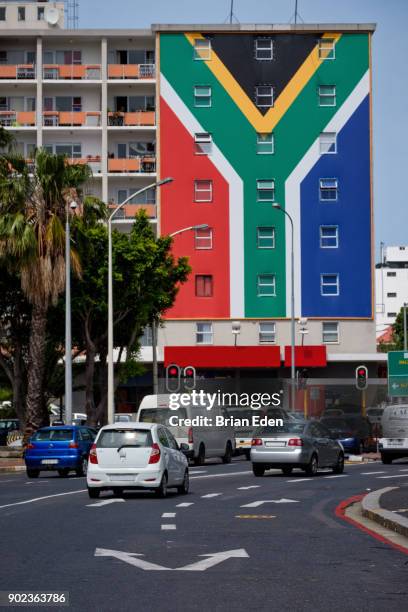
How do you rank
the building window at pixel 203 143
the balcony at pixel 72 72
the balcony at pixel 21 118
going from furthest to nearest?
the balcony at pixel 21 118 → the balcony at pixel 72 72 → the building window at pixel 203 143

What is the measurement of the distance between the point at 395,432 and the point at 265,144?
38.0m

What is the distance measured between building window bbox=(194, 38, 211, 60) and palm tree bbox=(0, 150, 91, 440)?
33.4m

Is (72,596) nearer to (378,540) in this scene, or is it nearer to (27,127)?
(378,540)

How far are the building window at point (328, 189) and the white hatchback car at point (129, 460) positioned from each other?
53095 millimetres

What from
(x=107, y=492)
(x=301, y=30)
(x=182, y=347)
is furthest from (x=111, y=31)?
(x=107, y=492)

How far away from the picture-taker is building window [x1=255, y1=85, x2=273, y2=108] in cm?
7881

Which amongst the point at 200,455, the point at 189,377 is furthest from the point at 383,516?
the point at 189,377

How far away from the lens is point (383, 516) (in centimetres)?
1886

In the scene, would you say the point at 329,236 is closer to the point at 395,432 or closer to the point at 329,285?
the point at 329,285

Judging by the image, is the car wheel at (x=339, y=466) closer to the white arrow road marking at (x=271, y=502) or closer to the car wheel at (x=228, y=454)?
the car wheel at (x=228, y=454)

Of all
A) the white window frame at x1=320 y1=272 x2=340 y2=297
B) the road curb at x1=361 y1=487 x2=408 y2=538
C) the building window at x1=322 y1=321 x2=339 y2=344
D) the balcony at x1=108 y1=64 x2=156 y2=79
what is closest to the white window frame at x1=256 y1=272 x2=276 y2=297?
the white window frame at x1=320 y1=272 x2=340 y2=297

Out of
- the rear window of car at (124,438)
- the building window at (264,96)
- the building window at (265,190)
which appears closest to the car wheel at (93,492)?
the rear window of car at (124,438)

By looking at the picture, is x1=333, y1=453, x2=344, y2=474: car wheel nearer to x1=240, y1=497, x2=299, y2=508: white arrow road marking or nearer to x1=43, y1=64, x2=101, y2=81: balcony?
x1=240, y1=497, x2=299, y2=508: white arrow road marking

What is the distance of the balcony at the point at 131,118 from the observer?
7900 centimetres
